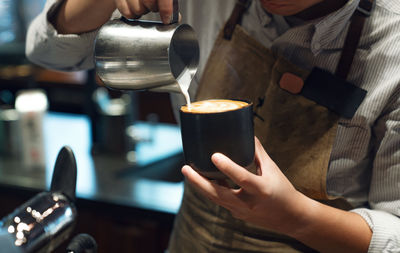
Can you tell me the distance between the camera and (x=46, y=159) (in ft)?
8.05

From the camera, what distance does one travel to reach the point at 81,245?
0.81 m

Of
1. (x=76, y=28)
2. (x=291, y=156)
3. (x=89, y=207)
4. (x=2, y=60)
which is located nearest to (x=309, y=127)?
(x=291, y=156)

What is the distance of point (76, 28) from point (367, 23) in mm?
700

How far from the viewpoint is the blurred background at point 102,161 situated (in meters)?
1.96

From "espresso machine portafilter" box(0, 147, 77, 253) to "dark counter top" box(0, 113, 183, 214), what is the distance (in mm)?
1117

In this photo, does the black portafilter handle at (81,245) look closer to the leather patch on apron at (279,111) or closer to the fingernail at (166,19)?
the fingernail at (166,19)

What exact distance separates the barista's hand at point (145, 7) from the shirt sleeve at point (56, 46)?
11.6 inches

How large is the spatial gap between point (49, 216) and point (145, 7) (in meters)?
0.44

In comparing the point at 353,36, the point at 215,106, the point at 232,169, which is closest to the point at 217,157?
the point at 232,169

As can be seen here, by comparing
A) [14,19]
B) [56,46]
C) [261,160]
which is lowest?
[14,19]

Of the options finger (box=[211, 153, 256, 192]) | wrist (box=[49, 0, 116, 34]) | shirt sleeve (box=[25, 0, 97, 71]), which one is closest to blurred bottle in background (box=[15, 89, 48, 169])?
shirt sleeve (box=[25, 0, 97, 71])

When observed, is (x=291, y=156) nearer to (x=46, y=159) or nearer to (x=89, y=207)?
(x=89, y=207)

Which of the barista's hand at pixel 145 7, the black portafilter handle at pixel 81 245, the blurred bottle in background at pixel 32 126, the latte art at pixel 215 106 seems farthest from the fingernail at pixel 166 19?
the blurred bottle in background at pixel 32 126

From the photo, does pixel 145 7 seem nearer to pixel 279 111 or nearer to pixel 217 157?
pixel 217 157
